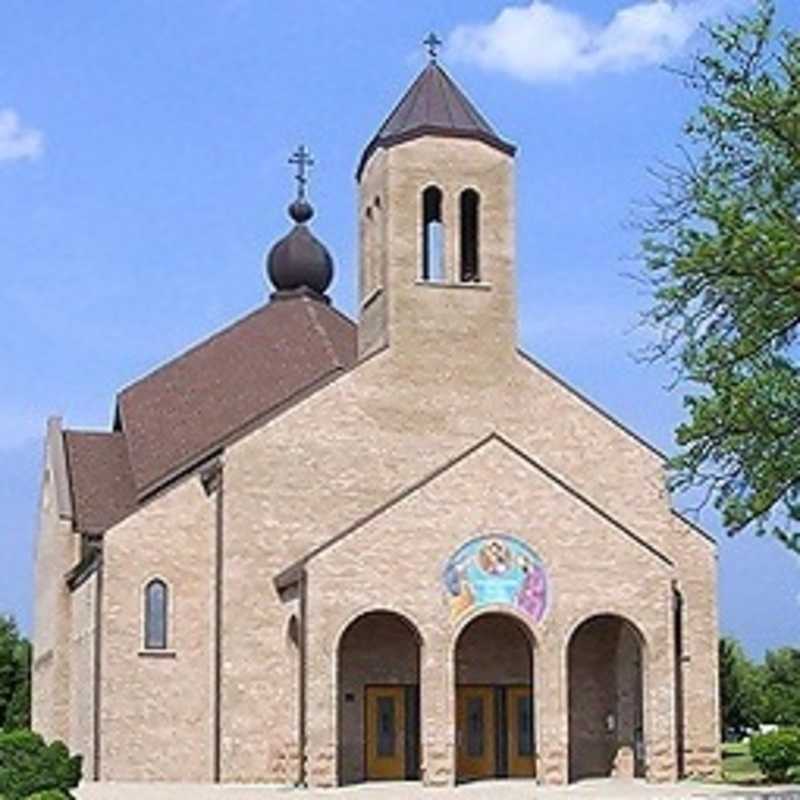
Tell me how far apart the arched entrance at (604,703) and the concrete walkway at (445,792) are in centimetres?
153

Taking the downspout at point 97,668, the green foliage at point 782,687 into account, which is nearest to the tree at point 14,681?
the downspout at point 97,668

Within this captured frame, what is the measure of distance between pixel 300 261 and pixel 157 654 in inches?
597

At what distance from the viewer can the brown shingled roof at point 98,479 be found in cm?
4259

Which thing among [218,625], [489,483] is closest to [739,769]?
[489,483]

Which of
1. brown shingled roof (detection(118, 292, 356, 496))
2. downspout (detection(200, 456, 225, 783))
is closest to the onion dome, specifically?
brown shingled roof (detection(118, 292, 356, 496))

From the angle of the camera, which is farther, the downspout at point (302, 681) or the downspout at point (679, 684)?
the downspout at point (679, 684)

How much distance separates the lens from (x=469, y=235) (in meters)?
39.7

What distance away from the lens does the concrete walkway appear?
30.3m

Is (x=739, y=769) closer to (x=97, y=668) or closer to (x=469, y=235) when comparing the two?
(x=469, y=235)

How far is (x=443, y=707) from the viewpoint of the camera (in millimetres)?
33594

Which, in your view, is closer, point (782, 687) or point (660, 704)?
point (660, 704)

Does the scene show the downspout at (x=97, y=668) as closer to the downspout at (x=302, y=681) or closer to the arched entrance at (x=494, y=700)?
the downspout at (x=302, y=681)

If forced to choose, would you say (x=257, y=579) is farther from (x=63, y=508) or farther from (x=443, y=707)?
(x=63, y=508)

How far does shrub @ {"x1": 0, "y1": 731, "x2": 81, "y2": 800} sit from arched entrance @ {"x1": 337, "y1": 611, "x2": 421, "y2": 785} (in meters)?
6.92
